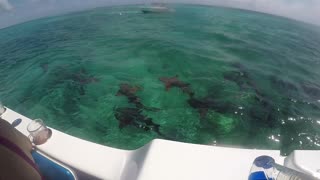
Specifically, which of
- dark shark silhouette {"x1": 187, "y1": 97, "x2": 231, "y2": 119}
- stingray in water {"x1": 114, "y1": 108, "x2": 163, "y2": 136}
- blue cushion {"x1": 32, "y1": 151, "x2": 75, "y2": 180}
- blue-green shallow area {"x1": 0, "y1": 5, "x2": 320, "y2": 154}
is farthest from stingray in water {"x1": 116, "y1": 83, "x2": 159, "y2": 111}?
blue cushion {"x1": 32, "y1": 151, "x2": 75, "y2": 180}

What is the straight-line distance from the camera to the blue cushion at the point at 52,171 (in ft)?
5.71

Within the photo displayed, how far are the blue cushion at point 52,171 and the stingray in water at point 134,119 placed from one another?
3.28 metres

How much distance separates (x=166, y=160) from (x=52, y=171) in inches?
33.8

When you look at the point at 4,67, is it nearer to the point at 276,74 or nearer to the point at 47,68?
the point at 47,68

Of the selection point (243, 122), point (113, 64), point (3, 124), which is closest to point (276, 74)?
point (243, 122)

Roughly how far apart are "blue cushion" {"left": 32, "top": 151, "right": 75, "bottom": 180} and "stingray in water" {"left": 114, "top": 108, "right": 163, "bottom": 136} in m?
3.28

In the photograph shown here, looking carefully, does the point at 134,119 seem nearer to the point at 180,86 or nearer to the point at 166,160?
the point at 180,86

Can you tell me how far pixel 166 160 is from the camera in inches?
65.7

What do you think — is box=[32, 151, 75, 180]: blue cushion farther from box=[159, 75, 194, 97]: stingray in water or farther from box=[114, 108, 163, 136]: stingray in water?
box=[159, 75, 194, 97]: stingray in water

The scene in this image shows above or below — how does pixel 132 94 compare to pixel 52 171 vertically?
below

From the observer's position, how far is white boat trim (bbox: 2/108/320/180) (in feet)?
5.10

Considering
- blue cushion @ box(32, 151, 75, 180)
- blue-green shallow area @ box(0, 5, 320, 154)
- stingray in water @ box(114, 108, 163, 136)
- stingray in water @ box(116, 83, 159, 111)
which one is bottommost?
blue-green shallow area @ box(0, 5, 320, 154)

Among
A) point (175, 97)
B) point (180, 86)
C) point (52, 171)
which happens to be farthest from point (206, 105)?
point (52, 171)

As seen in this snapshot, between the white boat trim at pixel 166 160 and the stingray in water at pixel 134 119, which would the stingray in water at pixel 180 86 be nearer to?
the stingray in water at pixel 134 119
